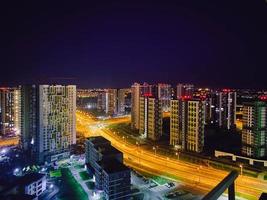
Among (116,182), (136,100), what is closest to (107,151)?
(116,182)

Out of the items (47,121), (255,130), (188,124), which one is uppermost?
(47,121)

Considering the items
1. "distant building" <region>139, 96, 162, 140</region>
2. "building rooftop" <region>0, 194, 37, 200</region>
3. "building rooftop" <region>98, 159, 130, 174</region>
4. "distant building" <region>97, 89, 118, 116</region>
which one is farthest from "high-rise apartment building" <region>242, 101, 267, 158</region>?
"distant building" <region>97, 89, 118, 116</region>

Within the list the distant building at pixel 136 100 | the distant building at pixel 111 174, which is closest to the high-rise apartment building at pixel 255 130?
the distant building at pixel 111 174

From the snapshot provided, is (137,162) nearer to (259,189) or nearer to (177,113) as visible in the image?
(177,113)

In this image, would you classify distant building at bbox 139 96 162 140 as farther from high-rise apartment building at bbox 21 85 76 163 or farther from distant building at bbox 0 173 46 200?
distant building at bbox 0 173 46 200

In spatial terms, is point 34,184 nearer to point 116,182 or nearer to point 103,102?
point 116,182

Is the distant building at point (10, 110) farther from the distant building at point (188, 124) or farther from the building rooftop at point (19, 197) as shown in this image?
the distant building at point (188, 124)
